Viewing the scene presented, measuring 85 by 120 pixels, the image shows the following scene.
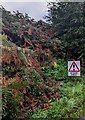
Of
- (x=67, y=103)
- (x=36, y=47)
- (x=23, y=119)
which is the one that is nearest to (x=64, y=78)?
(x=36, y=47)

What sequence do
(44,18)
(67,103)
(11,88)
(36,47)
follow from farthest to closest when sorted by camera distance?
(44,18)
(36,47)
(67,103)
(11,88)

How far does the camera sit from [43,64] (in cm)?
1116

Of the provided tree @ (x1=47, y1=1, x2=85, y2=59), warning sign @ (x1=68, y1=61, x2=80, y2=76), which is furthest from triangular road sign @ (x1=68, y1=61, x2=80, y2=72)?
tree @ (x1=47, y1=1, x2=85, y2=59)

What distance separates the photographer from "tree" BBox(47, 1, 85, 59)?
1162 centimetres

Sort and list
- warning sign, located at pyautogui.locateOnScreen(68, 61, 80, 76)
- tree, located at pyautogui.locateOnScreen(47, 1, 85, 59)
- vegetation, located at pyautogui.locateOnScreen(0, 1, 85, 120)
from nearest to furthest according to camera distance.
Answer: vegetation, located at pyautogui.locateOnScreen(0, 1, 85, 120) → warning sign, located at pyautogui.locateOnScreen(68, 61, 80, 76) → tree, located at pyautogui.locateOnScreen(47, 1, 85, 59)

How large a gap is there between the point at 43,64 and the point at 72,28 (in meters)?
1.73

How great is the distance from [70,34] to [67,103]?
13.0 ft

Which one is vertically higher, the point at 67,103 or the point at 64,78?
the point at 64,78

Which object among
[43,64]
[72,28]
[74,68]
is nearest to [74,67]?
[74,68]

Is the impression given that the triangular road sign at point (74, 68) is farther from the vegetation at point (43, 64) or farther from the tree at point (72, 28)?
the tree at point (72, 28)

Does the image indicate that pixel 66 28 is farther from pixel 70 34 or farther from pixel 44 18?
pixel 44 18

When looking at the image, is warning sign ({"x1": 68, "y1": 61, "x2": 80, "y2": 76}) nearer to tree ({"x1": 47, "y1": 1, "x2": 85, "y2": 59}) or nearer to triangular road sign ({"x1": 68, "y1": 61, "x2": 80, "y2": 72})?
triangular road sign ({"x1": 68, "y1": 61, "x2": 80, "y2": 72})

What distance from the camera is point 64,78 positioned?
10.7 m

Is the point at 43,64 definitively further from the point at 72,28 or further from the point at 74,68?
the point at 74,68
